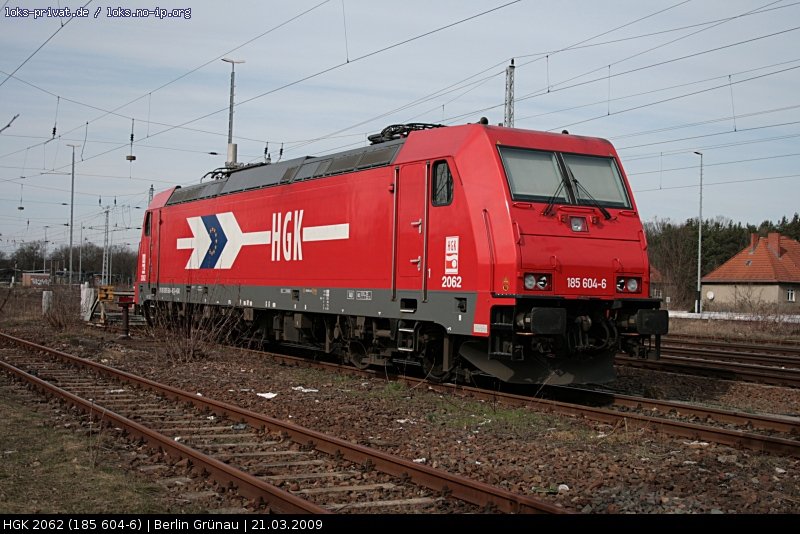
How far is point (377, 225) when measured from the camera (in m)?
13.1

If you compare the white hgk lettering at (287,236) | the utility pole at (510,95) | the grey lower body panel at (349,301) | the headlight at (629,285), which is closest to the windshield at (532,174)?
the headlight at (629,285)

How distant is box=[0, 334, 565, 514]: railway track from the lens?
617 centimetres

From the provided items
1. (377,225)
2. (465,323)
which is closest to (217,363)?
(377,225)

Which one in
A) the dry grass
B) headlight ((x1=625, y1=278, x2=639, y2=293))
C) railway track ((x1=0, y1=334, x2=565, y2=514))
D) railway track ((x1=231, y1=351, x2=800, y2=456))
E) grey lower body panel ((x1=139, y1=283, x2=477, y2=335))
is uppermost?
headlight ((x1=625, y1=278, x2=639, y2=293))

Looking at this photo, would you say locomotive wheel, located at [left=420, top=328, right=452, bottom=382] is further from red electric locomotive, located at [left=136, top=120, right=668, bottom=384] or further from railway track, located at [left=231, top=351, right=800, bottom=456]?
railway track, located at [left=231, top=351, right=800, bottom=456]

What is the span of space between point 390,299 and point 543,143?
3300 mm

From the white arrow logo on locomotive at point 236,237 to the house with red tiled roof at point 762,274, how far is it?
41.6 m

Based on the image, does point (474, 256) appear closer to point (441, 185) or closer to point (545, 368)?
point (441, 185)

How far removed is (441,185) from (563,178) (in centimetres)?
172

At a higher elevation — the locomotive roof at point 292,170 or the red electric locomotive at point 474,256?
the locomotive roof at point 292,170

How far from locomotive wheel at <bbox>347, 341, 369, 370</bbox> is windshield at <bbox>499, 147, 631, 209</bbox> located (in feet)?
15.8

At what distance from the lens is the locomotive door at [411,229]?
11961 mm

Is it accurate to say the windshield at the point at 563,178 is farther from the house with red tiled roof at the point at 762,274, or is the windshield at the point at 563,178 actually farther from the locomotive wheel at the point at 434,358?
the house with red tiled roof at the point at 762,274

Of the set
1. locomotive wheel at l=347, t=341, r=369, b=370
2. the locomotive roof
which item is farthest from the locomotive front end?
locomotive wheel at l=347, t=341, r=369, b=370
